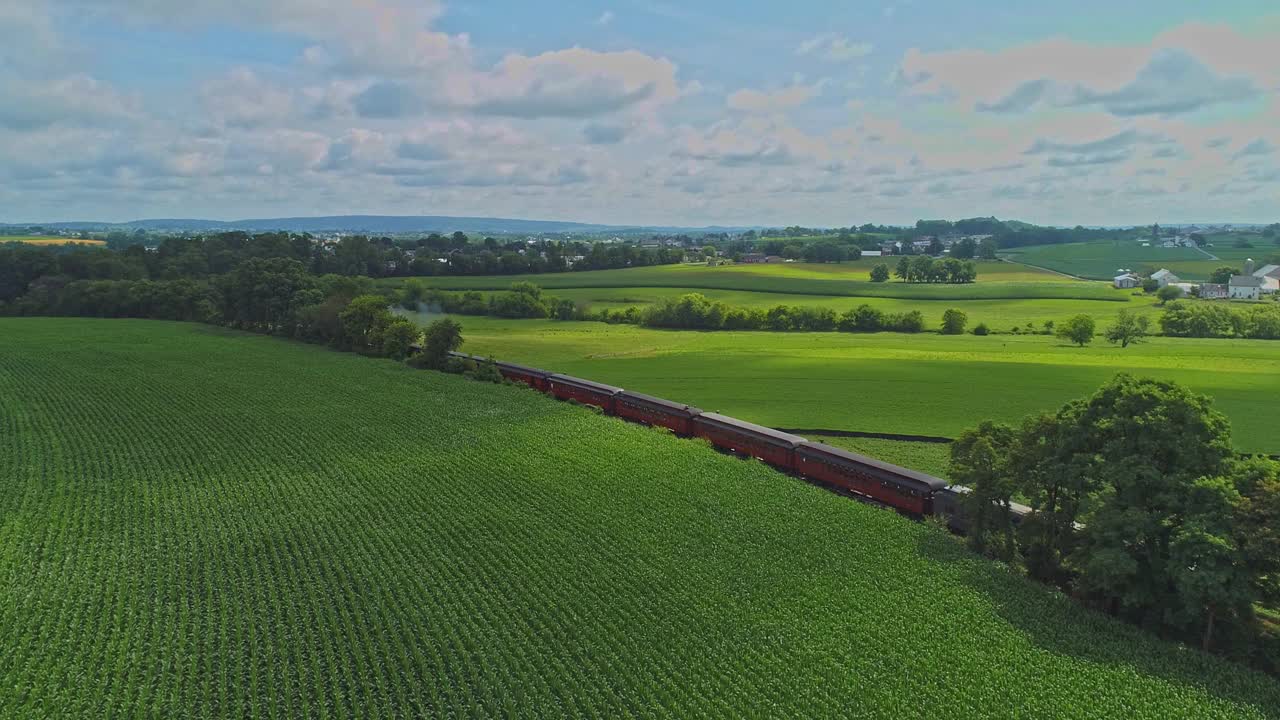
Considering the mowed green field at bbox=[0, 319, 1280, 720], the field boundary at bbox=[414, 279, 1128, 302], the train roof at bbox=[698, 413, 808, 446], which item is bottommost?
the mowed green field at bbox=[0, 319, 1280, 720]

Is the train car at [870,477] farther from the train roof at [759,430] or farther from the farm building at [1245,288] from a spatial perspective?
the farm building at [1245,288]

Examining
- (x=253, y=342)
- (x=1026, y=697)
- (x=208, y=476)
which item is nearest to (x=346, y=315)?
(x=253, y=342)

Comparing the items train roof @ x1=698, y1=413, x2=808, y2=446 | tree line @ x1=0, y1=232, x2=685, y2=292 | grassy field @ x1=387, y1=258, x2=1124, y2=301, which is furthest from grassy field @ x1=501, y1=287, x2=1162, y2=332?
train roof @ x1=698, y1=413, x2=808, y2=446

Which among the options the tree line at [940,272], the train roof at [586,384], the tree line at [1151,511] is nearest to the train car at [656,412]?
the train roof at [586,384]

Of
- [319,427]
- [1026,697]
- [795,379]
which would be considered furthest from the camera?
[795,379]

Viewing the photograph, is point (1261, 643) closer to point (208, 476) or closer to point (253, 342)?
point (208, 476)

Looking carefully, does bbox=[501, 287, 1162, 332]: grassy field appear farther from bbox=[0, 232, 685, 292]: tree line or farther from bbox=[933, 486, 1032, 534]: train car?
bbox=[933, 486, 1032, 534]: train car
